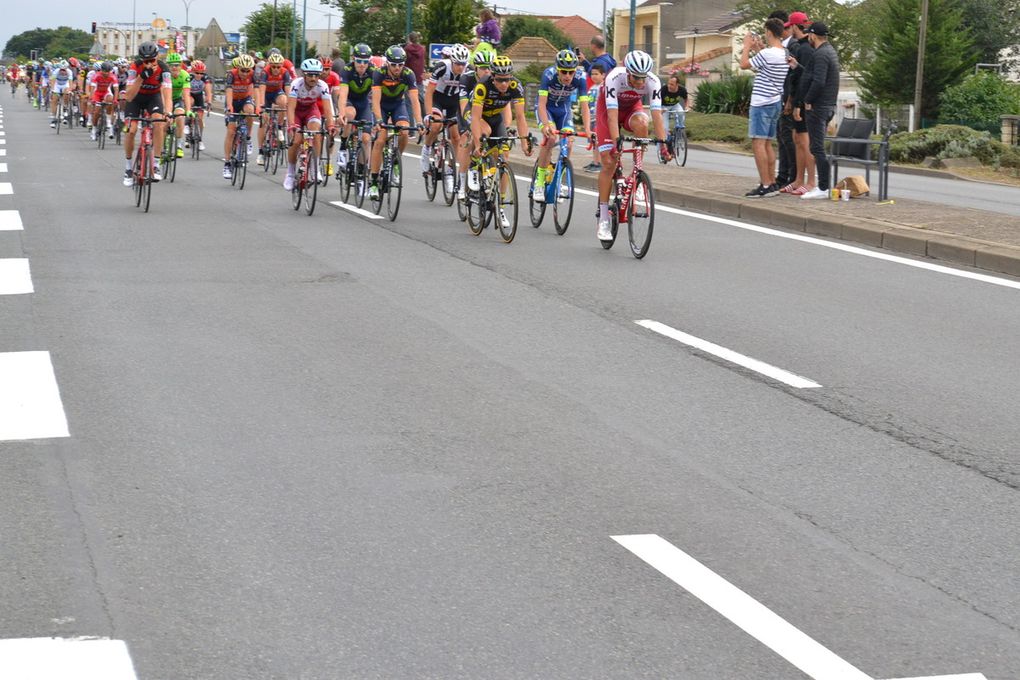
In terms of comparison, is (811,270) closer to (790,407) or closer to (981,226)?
(981,226)

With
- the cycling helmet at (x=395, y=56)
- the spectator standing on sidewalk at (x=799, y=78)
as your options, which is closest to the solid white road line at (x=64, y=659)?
the cycling helmet at (x=395, y=56)

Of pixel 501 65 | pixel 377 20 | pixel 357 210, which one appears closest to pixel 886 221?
pixel 501 65

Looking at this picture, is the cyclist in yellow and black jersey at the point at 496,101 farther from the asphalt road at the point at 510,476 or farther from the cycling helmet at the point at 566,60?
the asphalt road at the point at 510,476

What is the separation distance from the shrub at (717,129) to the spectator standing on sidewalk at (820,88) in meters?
24.7

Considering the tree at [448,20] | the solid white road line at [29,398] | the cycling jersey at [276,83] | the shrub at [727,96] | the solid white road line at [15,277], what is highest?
the tree at [448,20]

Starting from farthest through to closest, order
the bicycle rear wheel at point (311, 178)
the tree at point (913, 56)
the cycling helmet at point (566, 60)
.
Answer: the tree at point (913, 56)
the bicycle rear wheel at point (311, 178)
the cycling helmet at point (566, 60)

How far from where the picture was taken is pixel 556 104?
19000mm

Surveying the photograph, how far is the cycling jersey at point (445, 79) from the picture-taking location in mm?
17734

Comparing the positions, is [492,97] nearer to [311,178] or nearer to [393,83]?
[393,83]

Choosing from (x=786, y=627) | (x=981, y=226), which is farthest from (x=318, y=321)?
(x=981, y=226)

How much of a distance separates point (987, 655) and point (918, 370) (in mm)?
4373

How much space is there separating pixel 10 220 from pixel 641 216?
668cm

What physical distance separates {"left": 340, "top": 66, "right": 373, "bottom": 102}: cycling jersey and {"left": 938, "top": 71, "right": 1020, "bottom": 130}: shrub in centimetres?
3759

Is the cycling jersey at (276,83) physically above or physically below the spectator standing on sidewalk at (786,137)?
above
